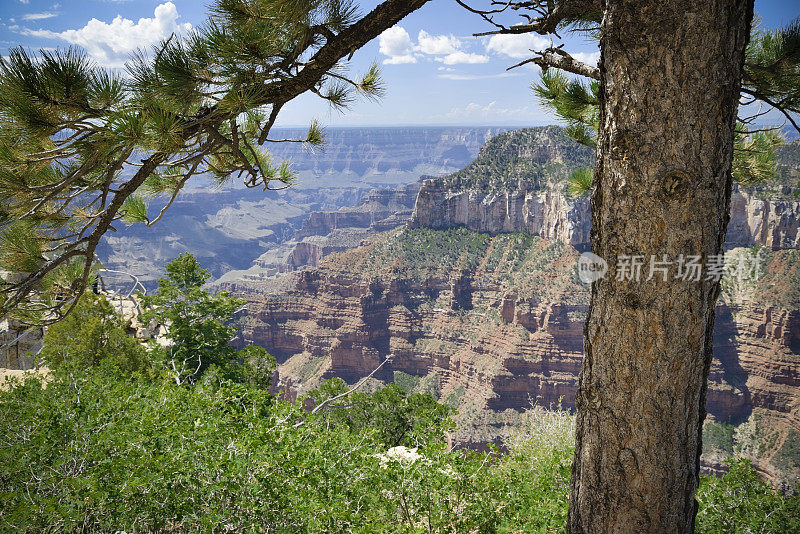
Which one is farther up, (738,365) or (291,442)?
(291,442)

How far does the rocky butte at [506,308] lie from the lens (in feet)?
107

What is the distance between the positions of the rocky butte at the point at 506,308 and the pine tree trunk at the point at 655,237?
3223 cm

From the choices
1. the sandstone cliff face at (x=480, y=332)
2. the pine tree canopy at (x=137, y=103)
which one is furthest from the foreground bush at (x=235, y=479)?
the sandstone cliff face at (x=480, y=332)

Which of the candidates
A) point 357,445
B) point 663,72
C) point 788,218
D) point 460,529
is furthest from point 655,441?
point 788,218

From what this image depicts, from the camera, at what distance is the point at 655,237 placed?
4.63 feet

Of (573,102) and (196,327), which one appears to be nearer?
(573,102)

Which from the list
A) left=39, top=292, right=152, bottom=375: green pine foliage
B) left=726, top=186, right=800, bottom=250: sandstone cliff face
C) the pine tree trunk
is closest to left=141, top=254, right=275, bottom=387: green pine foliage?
left=39, top=292, right=152, bottom=375: green pine foliage

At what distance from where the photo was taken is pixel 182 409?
2990mm

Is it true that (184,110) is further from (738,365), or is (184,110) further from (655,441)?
(738,365)

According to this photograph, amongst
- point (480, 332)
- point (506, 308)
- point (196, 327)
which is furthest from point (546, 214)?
point (196, 327)

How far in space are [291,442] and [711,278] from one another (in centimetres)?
219

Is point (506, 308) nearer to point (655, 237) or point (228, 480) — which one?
point (228, 480)

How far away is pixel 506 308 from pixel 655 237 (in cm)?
4307

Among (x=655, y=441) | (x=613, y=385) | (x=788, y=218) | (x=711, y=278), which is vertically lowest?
(x=655, y=441)
